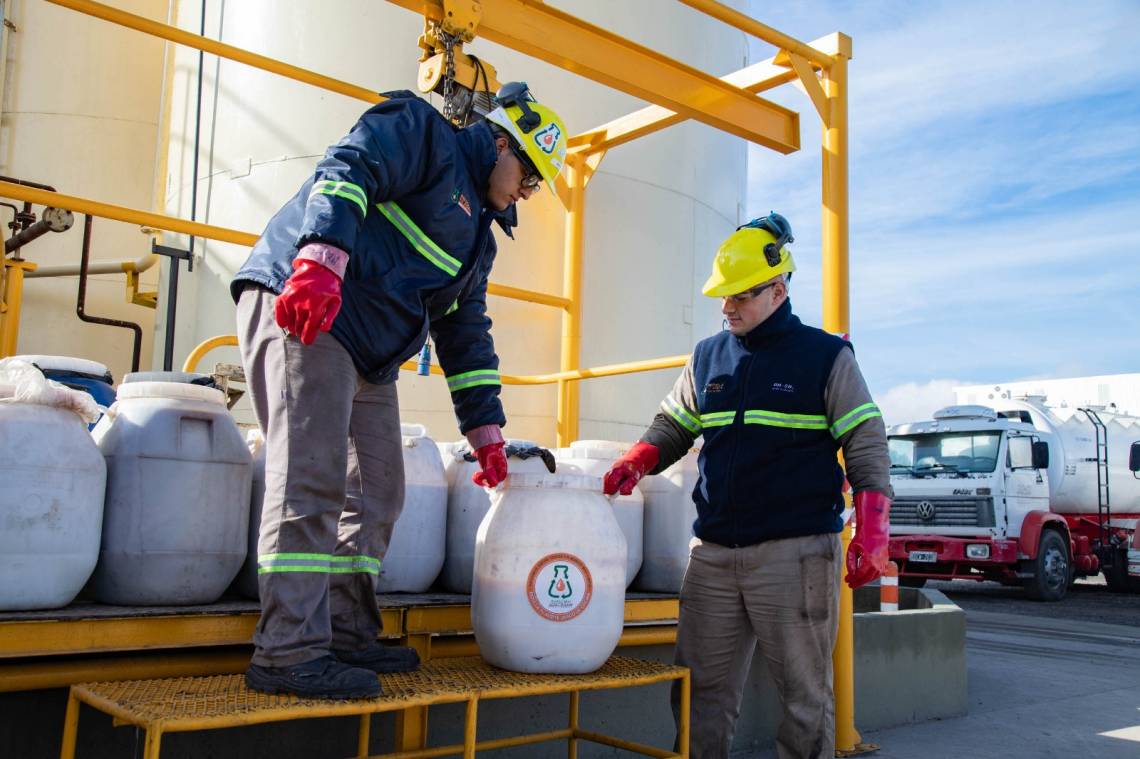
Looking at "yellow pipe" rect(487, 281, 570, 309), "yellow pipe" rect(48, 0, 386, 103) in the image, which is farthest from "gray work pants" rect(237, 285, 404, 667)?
"yellow pipe" rect(487, 281, 570, 309)

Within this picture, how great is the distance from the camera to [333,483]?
104 inches

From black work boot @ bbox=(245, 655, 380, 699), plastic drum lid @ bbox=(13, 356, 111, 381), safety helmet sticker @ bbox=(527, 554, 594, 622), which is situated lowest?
black work boot @ bbox=(245, 655, 380, 699)

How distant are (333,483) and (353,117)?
14.9ft

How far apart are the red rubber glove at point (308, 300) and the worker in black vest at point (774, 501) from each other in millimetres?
1352

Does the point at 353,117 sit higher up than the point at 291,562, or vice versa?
the point at 353,117

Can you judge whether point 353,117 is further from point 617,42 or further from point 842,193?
point 842,193

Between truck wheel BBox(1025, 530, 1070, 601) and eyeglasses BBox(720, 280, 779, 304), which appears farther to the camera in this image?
truck wheel BBox(1025, 530, 1070, 601)

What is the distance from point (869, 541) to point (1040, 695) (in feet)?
13.1

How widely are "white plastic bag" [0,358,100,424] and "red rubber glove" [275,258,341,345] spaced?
29.9 inches

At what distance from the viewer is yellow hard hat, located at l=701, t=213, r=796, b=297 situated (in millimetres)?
3309

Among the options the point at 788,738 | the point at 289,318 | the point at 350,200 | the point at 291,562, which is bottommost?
the point at 788,738

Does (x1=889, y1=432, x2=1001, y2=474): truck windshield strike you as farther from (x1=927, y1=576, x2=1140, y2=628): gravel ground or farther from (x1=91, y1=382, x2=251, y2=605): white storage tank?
(x1=91, y1=382, x2=251, y2=605): white storage tank

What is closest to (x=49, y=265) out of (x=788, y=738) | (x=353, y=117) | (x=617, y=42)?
(x=353, y=117)

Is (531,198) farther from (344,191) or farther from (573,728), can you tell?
(344,191)
